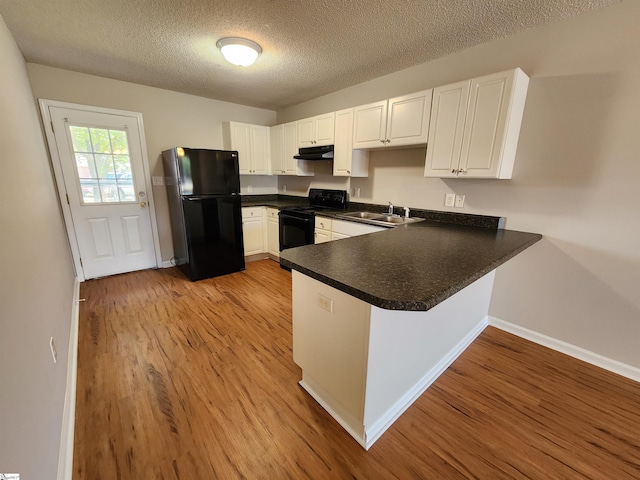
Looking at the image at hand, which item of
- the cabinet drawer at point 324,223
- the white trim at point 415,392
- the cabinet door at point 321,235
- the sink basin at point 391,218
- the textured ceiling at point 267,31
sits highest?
the textured ceiling at point 267,31

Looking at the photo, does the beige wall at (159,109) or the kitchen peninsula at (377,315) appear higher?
the beige wall at (159,109)

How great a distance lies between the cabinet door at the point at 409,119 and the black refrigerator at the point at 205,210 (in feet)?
6.48

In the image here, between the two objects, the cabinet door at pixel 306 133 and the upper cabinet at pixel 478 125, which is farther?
the cabinet door at pixel 306 133

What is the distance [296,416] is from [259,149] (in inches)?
148

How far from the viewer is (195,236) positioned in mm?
3219

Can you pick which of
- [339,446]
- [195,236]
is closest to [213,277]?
[195,236]

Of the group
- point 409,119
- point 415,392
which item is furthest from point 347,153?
point 415,392

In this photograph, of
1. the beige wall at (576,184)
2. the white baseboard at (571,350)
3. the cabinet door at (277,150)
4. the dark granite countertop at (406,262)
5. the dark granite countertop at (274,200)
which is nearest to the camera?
the dark granite countertop at (406,262)

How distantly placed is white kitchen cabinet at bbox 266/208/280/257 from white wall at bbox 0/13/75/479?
95.7 inches

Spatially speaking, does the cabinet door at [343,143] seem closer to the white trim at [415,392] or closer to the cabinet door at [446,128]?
the cabinet door at [446,128]

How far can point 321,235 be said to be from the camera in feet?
10.9

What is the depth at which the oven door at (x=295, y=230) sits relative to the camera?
3.39m

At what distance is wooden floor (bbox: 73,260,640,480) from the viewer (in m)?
1.23

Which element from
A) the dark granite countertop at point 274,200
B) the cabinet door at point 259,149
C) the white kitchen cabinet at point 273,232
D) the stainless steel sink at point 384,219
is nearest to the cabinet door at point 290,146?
the cabinet door at point 259,149
